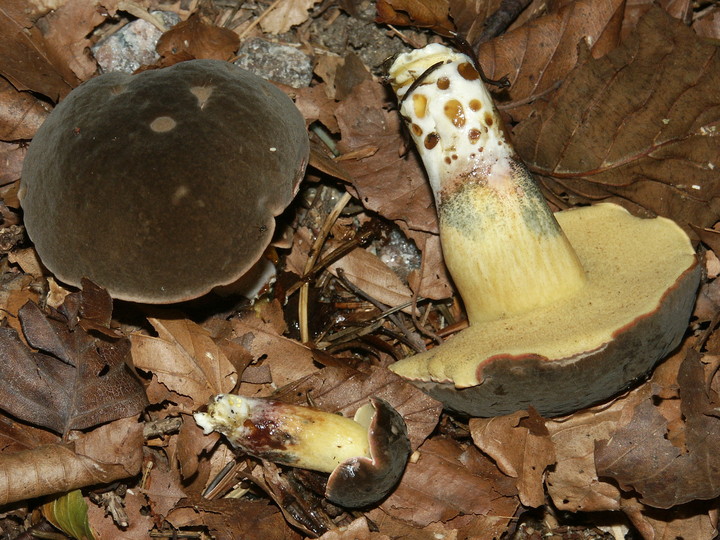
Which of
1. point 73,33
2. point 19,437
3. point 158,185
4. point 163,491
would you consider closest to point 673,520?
point 163,491

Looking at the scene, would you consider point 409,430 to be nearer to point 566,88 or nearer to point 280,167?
point 280,167

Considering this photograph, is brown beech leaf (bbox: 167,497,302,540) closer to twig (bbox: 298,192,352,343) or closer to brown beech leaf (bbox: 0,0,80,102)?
twig (bbox: 298,192,352,343)

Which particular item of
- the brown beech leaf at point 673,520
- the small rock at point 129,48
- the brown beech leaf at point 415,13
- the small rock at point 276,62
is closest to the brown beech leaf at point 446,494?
the brown beech leaf at point 673,520

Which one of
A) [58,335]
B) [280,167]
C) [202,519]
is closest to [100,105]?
[280,167]

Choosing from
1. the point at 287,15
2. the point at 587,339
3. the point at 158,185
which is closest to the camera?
the point at 587,339

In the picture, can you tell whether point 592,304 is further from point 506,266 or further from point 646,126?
point 646,126

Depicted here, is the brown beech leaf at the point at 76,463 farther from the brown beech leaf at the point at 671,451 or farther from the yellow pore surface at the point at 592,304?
the brown beech leaf at the point at 671,451

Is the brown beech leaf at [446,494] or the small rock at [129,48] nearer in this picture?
the brown beech leaf at [446,494]
